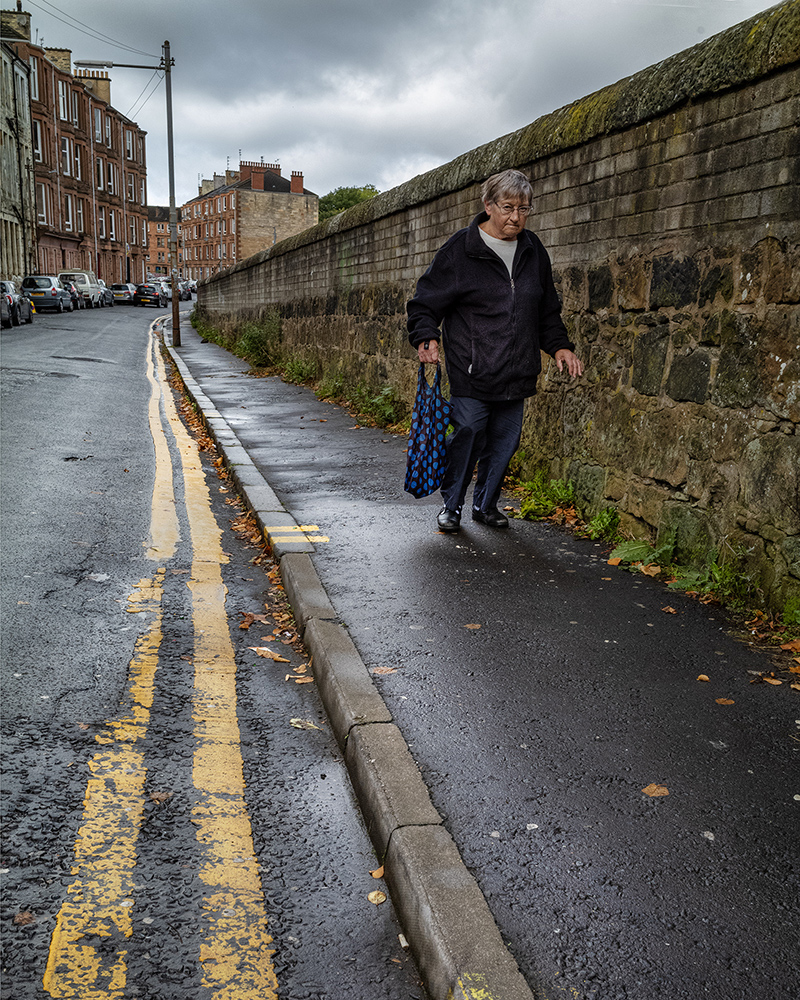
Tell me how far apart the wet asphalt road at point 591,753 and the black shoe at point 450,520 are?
0.12 metres

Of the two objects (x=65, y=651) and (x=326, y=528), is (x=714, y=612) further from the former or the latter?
(x=65, y=651)

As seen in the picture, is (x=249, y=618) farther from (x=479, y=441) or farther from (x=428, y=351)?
(x=479, y=441)

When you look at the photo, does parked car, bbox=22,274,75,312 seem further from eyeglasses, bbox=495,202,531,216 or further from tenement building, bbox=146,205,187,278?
tenement building, bbox=146,205,187,278

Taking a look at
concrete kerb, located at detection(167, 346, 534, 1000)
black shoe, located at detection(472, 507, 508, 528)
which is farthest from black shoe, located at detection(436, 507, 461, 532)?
concrete kerb, located at detection(167, 346, 534, 1000)

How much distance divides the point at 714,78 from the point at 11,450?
6928 millimetres

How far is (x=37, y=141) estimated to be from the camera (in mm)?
59406

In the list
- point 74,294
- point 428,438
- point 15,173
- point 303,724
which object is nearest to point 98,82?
→ point 15,173

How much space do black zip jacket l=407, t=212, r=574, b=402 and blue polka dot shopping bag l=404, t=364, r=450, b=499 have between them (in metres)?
0.17

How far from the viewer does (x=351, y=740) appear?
307 centimetres

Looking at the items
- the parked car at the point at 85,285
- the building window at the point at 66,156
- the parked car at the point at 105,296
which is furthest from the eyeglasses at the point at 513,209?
the building window at the point at 66,156

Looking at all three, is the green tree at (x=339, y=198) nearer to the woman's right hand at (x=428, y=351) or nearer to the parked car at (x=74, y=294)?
the parked car at (x=74, y=294)

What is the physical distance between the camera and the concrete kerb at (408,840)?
78.3 inches

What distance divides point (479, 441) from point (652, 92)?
2227mm

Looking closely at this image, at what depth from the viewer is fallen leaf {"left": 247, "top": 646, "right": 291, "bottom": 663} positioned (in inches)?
156
